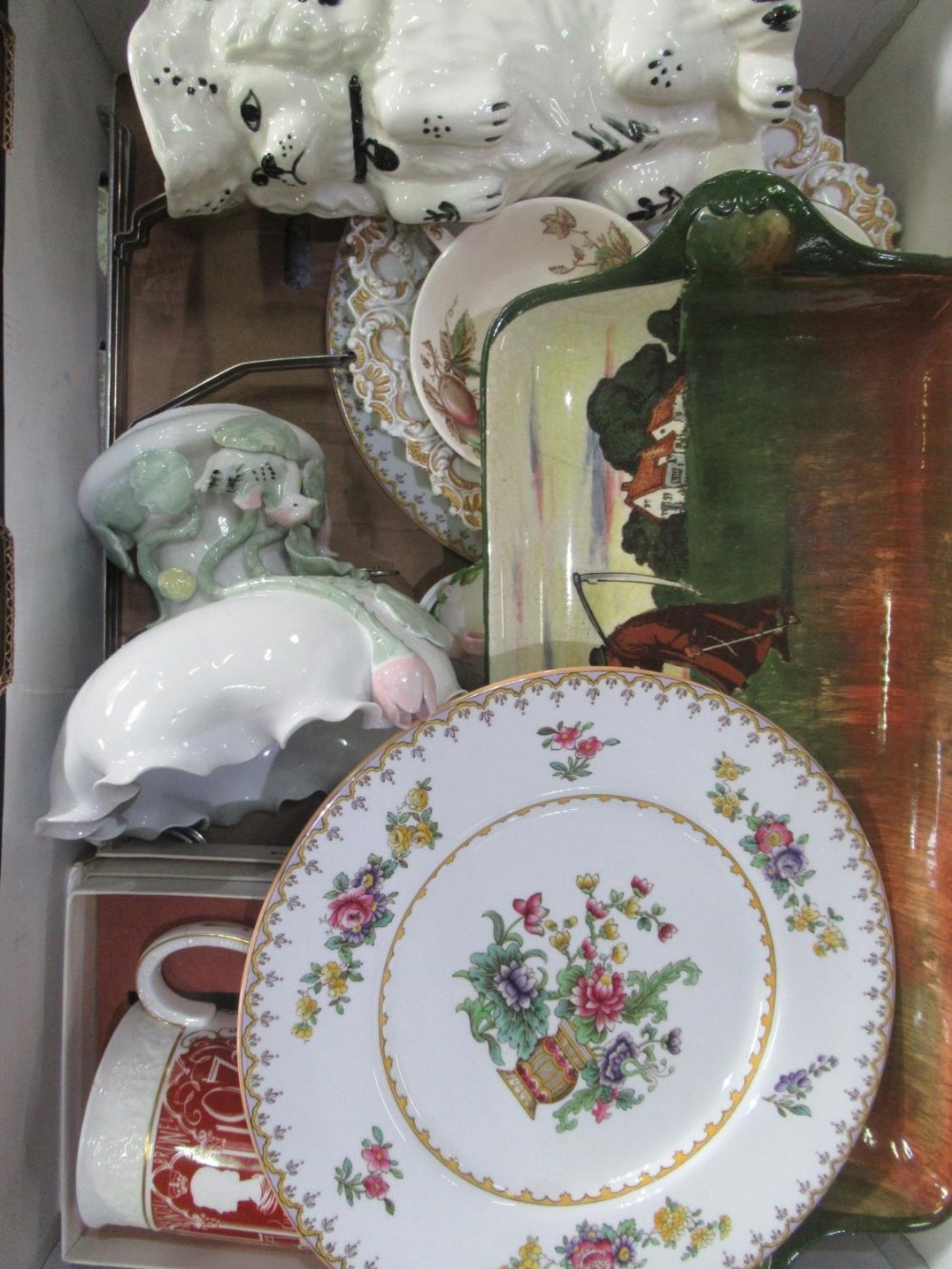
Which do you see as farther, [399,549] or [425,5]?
[399,549]

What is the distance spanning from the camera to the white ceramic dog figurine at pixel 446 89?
1.92ft

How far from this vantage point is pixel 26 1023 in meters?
0.63

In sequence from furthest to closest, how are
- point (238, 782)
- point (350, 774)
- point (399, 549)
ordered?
point (399, 549) < point (238, 782) < point (350, 774)

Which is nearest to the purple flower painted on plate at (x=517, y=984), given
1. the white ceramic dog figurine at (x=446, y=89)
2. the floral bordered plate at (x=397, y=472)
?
the floral bordered plate at (x=397, y=472)

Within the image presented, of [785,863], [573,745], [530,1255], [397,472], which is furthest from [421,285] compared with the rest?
[530,1255]

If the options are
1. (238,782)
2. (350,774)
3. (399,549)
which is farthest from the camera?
(399,549)

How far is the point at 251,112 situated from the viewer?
602 mm

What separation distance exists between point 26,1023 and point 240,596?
36 centimetres

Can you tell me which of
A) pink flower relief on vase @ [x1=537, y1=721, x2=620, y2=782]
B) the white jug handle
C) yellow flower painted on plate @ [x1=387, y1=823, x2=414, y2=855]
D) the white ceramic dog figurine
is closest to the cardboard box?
the white jug handle

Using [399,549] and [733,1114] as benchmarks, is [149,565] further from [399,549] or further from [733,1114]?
[733,1114]

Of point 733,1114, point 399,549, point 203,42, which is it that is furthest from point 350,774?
point 203,42

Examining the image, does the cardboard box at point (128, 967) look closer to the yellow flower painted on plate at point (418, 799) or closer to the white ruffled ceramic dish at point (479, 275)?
the yellow flower painted on plate at point (418, 799)

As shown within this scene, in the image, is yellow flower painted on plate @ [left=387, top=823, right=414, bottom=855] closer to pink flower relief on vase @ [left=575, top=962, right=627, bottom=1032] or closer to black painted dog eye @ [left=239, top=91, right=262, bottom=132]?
pink flower relief on vase @ [left=575, top=962, right=627, bottom=1032]

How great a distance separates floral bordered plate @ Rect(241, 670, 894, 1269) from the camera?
0.55 m
